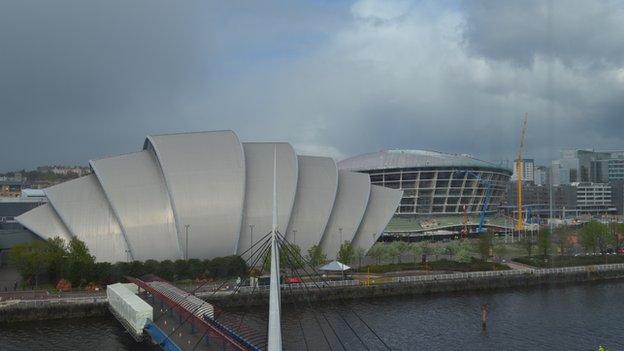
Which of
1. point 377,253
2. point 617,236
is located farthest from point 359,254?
point 617,236

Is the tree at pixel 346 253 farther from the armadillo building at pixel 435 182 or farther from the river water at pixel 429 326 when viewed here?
the armadillo building at pixel 435 182

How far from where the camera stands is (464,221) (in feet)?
274

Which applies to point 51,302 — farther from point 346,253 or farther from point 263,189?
point 346,253

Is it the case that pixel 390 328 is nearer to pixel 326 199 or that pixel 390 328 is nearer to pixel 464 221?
pixel 326 199

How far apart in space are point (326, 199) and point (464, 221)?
4141cm

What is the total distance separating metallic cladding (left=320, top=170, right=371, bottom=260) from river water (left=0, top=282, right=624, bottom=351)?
11745 millimetres

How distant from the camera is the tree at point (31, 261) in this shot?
37125mm

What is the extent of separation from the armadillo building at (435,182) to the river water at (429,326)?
5159 centimetres

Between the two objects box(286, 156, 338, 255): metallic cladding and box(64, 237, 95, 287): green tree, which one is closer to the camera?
box(64, 237, 95, 287): green tree

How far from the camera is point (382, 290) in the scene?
38062mm

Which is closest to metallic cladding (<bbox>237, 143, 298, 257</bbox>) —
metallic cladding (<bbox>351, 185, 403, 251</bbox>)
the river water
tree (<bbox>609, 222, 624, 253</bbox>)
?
metallic cladding (<bbox>351, 185, 403, 251</bbox>)

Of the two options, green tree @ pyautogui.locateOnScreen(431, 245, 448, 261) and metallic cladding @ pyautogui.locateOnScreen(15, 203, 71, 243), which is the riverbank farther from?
metallic cladding @ pyautogui.locateOnScreen(15, 203, 71, 243)

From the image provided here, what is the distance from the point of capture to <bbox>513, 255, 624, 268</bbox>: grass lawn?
49969 millimetres

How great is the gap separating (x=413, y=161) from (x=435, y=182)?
4.74m
